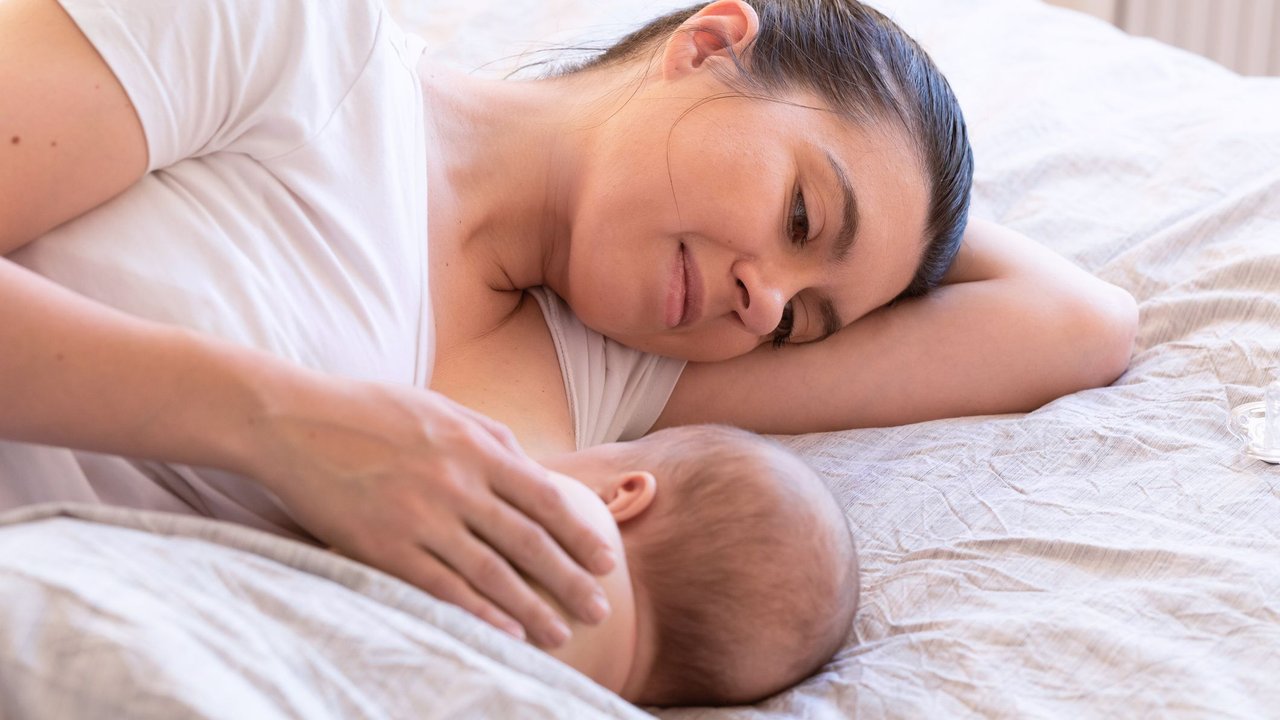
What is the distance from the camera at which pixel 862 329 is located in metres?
1.48

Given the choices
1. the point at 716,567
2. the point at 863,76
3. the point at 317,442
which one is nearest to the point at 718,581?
the point at 716,567

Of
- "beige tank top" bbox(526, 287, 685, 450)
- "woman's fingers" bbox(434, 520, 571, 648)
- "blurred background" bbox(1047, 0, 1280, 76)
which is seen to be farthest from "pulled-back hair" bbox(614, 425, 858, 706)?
"blurred background" bbox(1047, 0, 1280, 76)

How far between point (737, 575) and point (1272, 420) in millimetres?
663

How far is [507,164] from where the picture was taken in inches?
52.7

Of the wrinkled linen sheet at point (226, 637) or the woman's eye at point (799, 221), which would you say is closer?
the wrinkled linen sheet at point (226, 637)

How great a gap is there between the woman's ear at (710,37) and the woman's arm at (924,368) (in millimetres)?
357

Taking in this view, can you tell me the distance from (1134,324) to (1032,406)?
0.17 metres

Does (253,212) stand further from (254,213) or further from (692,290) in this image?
(692,290)

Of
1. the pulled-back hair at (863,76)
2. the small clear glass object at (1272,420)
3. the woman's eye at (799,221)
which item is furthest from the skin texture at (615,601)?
the small clear glass object at (1272,420)

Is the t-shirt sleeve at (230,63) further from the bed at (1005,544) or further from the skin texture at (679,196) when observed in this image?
the bed at (1005,544)

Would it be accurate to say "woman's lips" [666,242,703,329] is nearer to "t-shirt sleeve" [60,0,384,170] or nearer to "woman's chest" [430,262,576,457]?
"woman's chest" [430,262,576,457]

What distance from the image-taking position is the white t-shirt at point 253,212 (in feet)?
3.19

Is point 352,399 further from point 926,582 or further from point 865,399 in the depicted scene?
point 865,399

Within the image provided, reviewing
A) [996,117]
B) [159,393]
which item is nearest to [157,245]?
[159,393]
